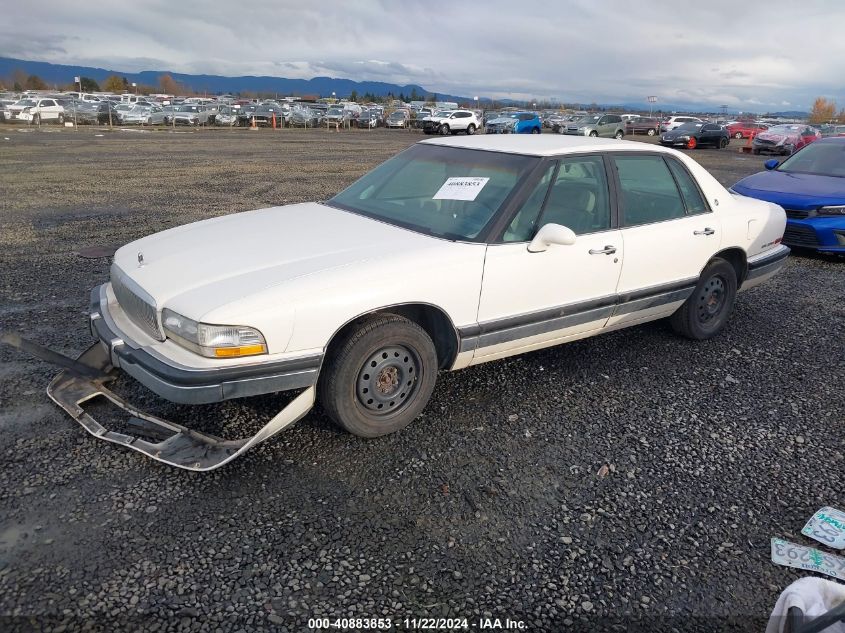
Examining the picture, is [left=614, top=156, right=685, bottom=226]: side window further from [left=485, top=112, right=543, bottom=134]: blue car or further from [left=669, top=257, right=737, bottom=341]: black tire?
[left=485, top=112, right=543, bottom=134]: blue car

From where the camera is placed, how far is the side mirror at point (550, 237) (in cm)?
345

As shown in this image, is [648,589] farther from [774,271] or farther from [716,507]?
[774,271]

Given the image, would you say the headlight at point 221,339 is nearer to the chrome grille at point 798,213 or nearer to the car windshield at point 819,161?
the chrome grille at point 798,213

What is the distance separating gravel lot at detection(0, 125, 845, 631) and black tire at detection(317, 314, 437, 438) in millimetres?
171

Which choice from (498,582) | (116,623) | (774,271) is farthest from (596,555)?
(774,271)

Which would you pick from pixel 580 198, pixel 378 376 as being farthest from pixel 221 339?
pixel 580 198

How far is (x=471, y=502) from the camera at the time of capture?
9.54 feet

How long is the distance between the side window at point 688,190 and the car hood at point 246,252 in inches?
86.9

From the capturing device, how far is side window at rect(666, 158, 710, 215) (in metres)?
4.57

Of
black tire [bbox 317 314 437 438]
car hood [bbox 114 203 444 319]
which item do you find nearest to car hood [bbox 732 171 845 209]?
car hood [bbox 114 203 444 319]

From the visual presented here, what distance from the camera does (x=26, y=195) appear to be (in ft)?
35.0

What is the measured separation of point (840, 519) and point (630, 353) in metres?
1.95

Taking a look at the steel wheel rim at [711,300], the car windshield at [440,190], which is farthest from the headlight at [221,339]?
the steel wheel rim at [711,300]

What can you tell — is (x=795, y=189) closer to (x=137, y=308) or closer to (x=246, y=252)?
(x=246, y=252)
